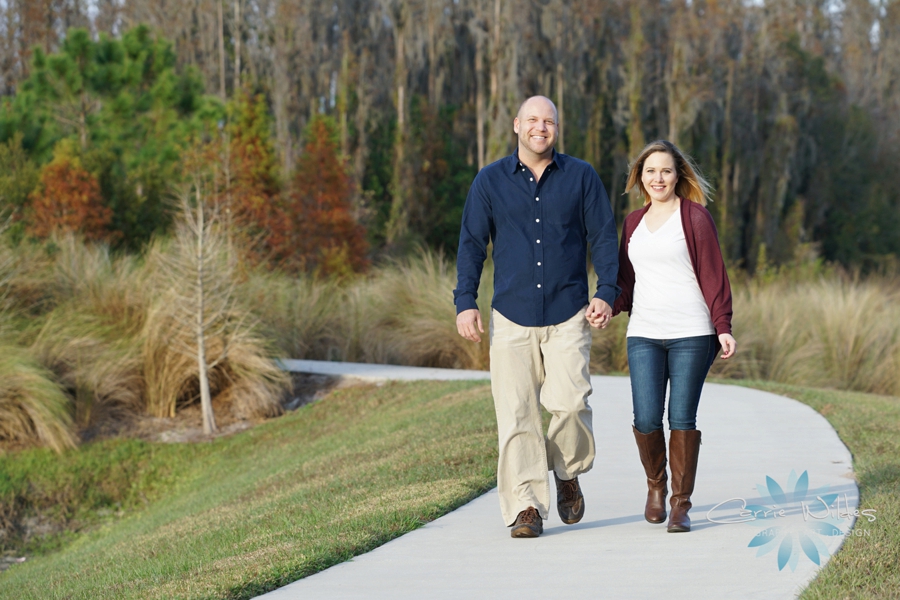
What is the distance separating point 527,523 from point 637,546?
1.69ft

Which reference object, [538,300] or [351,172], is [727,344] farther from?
[351,172]

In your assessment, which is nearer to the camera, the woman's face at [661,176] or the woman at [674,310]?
the woman at [674,310]

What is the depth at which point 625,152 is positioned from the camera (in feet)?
123

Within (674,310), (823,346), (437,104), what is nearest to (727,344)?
(674,310)

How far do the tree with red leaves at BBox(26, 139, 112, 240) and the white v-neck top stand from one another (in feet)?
47.9

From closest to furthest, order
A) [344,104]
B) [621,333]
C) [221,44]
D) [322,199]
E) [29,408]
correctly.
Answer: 1. [29,408]
2. [621,333]
3. [322,199]
4. [344,104]
5. [221,44]

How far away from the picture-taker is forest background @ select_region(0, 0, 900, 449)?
12.5 metres

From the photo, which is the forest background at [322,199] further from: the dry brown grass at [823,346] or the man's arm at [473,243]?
the man's arm at [473,243]

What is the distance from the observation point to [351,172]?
104 feet

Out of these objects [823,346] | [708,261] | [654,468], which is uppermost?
[708,261]

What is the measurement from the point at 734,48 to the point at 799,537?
4075 cm

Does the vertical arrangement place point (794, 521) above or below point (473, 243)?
below

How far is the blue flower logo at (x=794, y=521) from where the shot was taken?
4.56 metres

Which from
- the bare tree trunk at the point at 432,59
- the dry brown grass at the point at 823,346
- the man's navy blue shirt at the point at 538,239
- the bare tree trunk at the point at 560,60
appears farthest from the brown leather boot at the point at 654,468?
the bare tree trunk at the point at 432,59
